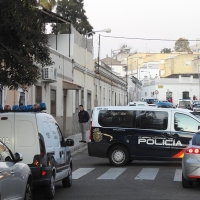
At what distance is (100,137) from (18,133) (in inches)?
329

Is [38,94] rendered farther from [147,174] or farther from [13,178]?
[13,178]

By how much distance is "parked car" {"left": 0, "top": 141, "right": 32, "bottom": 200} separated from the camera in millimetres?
9329

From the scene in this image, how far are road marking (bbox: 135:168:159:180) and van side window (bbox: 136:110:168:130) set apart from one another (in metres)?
1.57

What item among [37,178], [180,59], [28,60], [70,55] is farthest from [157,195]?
[180,59]

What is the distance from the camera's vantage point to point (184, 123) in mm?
20125

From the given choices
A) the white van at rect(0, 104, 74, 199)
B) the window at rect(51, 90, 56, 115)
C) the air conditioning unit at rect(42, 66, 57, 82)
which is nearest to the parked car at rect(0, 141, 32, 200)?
the white van at rect(0, 104, 74, 199)

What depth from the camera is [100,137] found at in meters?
20.5

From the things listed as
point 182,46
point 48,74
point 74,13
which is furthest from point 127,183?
point 182,46

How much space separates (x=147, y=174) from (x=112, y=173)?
1.12 m

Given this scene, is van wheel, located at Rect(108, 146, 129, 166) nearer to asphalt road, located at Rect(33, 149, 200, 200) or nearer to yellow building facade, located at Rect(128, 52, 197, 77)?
asphalt road, located at Rect(33, 149, 200, 200)

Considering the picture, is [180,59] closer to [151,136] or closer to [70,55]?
[70,55]

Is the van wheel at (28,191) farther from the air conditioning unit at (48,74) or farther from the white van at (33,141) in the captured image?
the air conditioning unit at (48,74)

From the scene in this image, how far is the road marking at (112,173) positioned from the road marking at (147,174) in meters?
0.65

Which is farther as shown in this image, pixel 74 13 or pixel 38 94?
pixel 74 13
